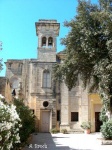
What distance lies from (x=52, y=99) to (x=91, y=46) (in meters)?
14.9

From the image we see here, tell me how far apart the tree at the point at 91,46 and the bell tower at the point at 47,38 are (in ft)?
44.6

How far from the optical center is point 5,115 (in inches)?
262

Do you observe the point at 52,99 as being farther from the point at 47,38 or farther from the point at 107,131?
the point at 107,131

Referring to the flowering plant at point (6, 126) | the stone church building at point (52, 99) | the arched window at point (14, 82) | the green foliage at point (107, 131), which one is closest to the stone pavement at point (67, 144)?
the green foliage at point (107, 131)

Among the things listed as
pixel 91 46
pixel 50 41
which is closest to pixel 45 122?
pixel 50 41

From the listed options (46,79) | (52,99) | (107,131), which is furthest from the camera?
(46,79)

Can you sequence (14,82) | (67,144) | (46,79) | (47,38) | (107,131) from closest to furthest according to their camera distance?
1. (67,144)
2. (107,131)
3. (46,79)
4. (47,38)
5. (14,82)

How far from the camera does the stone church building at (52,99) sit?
1194 inches

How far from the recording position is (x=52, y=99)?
31.3 metres

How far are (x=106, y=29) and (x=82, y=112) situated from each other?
49.8ft

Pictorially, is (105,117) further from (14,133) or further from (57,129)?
(14,133)

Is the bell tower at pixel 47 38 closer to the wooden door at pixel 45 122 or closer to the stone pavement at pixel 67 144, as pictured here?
the wooden door at pixel 45 122

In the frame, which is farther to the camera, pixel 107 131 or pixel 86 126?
pixel 86 126

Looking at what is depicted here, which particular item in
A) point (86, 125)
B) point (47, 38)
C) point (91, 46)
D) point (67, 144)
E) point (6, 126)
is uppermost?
point (47, 38)
